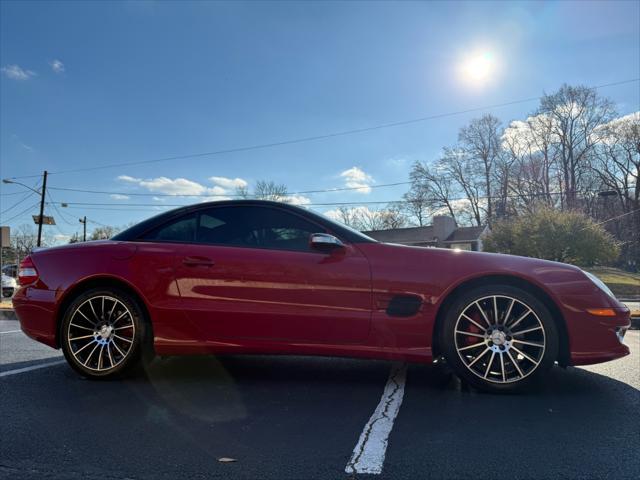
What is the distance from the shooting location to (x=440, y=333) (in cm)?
304

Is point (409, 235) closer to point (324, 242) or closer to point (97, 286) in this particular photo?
point (324, 242)

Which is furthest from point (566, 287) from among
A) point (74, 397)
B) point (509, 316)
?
point (74, 397)

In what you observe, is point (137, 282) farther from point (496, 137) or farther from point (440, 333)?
point (496, 137)

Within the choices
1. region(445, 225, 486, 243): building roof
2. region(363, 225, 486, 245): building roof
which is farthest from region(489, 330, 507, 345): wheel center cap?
region(445, 225, 486, 243): building roof

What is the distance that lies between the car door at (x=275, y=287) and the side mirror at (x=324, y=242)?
0.04 m

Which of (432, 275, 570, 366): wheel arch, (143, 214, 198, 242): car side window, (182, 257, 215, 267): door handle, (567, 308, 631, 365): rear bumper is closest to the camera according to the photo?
(567, 308, 631, 365): rear bumper

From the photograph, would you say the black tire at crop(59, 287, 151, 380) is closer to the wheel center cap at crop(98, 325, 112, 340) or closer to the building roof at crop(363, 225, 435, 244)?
A: the wheel center cap at crop(98, 325, 112, 340)

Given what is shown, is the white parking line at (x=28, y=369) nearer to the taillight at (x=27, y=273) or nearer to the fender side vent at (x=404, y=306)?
the taillight at (x=27, y=273)

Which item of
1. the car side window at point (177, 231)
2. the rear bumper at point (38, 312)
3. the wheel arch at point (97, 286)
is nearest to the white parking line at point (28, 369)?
the rear bumper at point (38, 312)

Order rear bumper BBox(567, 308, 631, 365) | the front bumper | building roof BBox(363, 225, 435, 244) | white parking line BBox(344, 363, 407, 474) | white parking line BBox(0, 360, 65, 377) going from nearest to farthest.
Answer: white parking line BBox(344, 363, 407, 474), rear bumper BBox(567, 308, 631, 365), white parking line BBox(0, 360, 65, 377), the front bumper, building roof BBox(363, 225, 435, 244)

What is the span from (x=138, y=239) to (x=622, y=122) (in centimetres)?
5019

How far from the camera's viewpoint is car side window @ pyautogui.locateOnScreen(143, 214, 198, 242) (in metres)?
3.45

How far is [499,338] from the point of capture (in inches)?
117

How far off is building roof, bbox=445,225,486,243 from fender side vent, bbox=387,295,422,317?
39.5 metres
